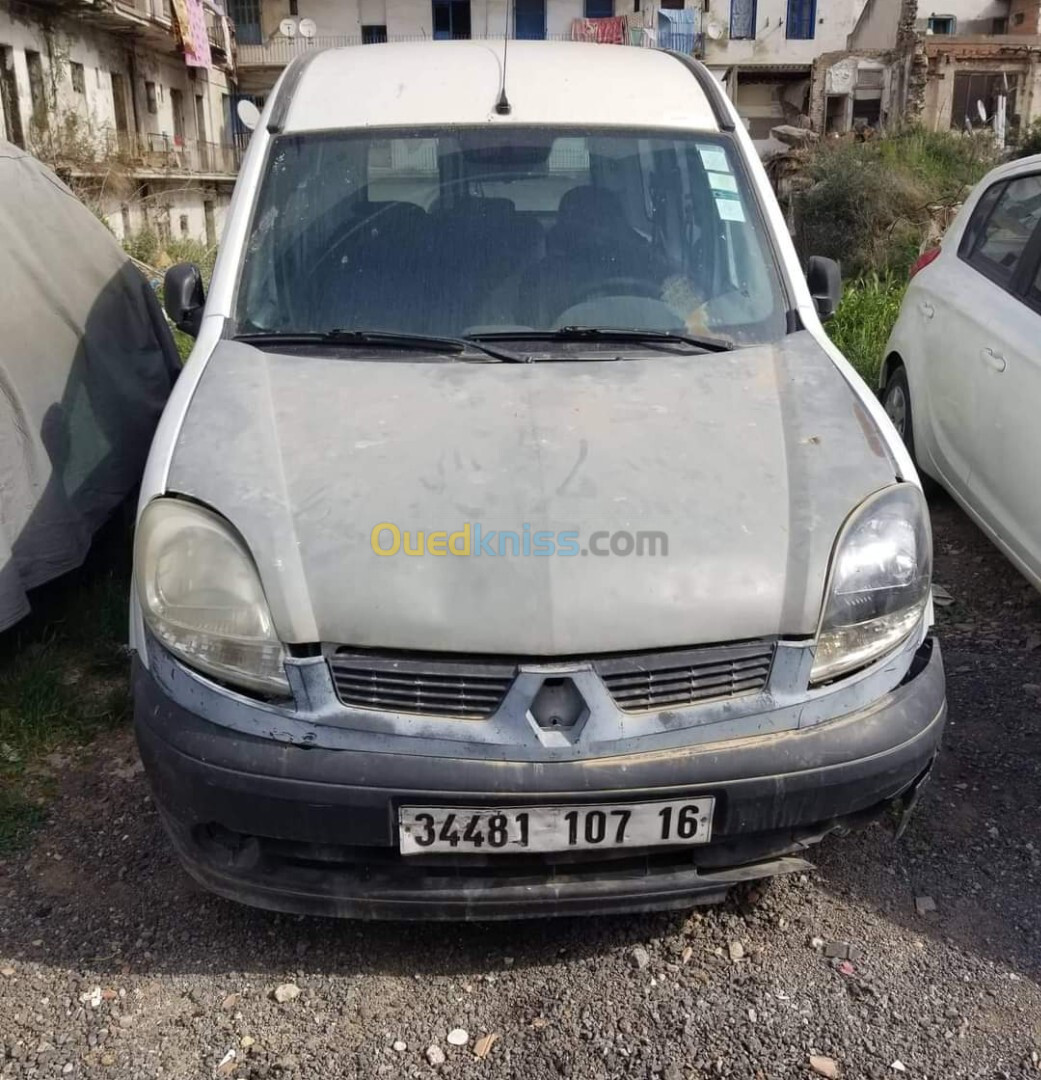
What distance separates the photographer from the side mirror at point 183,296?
3.43 meters

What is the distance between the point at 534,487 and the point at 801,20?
4835cm

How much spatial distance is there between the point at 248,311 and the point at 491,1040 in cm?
207

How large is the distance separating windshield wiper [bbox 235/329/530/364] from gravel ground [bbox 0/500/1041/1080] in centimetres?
145

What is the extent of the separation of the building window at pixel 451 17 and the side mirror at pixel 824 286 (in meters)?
44.2

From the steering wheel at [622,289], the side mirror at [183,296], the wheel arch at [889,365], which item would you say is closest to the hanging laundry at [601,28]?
the wheel arch at [889,365]

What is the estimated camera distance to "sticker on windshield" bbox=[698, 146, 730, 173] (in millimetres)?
3467

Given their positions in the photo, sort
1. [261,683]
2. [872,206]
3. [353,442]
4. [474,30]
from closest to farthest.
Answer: [261,683] → [353,442] → [872,206] → [474,30]

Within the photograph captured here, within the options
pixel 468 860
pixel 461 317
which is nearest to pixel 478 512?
pixel 468 860

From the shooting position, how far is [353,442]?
257 centimetres

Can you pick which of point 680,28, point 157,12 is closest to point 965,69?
point 680,28

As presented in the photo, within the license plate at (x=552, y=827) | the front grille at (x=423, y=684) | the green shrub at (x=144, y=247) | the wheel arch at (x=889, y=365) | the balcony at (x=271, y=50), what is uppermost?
the balcony at (x=271, y=50)

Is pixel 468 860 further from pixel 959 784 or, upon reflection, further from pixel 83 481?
pixel 83 481

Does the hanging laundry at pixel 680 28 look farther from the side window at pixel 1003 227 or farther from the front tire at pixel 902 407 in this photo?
the side window at pixel 1003 227

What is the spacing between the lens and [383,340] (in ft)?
9.92
